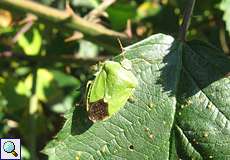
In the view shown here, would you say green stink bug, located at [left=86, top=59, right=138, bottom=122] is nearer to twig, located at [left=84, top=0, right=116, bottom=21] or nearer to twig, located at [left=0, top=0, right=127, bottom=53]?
twig, located at [left=0, top=0, right=127, bottom=53]

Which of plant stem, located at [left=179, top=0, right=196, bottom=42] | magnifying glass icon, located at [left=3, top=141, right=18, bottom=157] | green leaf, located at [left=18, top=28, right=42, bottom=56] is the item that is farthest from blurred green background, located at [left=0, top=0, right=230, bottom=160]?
plant stem, located at [left=179, top=0, right=196, bottom=42]

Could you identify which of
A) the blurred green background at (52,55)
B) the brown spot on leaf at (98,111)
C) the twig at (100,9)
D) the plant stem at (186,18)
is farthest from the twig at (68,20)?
the brown spot on leaf at (98,111)

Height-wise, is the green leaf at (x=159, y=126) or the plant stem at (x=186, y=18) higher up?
the plant stem at (x=186, y=18)

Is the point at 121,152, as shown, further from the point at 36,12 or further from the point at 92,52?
the point at 92,52

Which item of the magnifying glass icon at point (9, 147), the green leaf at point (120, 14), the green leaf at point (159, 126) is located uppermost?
the green leaf at point (120, 14)

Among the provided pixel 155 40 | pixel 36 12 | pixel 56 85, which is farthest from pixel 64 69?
pixel 155 40

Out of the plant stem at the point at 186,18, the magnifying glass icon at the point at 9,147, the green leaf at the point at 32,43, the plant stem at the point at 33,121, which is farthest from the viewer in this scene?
the green leaf at the point at 32,43

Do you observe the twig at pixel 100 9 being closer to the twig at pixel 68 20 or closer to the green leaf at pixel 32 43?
the twig at pixel 68 20
